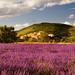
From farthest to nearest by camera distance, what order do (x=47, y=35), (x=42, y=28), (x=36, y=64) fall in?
(x=42, y=28)
(x=47, y=35)
(x=36, y=64)

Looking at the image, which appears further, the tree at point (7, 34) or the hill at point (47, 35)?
the hill at point (47, 35)

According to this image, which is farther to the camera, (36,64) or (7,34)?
(7,34)

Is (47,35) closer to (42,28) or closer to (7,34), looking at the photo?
(7,34)

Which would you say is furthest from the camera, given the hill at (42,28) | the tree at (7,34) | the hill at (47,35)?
the hill at (42,28)

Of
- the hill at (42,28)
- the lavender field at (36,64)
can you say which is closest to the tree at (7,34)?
the lavender field at (36,64)

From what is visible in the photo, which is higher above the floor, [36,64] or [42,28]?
[42,28]

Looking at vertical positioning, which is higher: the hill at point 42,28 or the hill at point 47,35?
the hill at point 42,28

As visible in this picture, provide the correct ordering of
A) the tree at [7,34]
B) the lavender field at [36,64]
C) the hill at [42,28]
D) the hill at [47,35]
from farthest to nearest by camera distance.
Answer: the hill at [42,28]
the hill at [47,35]
the tree at [7,34]
the lavender field at [36,64]

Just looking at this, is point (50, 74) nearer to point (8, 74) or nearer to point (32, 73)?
point (32, 73)

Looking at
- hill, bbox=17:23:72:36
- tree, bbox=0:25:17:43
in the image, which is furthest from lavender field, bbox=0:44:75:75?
hill, bbox=17:23:72:36

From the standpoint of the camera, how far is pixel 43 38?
184 feet

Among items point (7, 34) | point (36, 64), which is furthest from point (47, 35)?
point (36, 64)

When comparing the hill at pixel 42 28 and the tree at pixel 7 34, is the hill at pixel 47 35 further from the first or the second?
the tree at pixel 7 34

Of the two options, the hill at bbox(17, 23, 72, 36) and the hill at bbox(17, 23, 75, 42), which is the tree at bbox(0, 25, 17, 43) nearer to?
the hill at bbox(17, 23, 75, 42)
